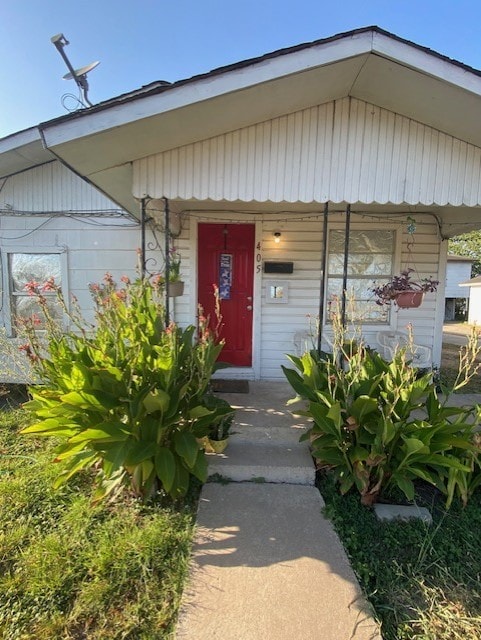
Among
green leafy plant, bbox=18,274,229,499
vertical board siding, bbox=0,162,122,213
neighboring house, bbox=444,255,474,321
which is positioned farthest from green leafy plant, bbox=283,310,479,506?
neighboring house, bbox=444,255,474,321

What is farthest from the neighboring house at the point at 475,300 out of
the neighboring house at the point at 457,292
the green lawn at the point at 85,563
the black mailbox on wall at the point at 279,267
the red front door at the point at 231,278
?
the green lawn at the point at 85,563

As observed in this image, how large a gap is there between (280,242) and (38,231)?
12.0ft

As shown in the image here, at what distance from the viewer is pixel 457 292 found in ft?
87.3

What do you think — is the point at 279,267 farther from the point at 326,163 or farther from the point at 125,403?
the point at 125,403

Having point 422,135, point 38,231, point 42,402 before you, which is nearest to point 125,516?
point 42,402

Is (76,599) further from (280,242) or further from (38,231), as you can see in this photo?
(38,231)

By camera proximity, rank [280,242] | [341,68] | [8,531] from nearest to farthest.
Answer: [8,531] < [341,68] < [280,242]

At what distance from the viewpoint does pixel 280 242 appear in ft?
17.4

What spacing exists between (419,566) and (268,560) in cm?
88

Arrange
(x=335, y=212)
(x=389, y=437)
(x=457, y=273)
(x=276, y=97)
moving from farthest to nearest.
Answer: (x=457, y=273)
(x=335, y=212)
(x=276, y=97)
(x=389, y=437)

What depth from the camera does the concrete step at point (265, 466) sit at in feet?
9.59

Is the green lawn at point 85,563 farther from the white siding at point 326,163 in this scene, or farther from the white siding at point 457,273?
the white siding at point 457,273

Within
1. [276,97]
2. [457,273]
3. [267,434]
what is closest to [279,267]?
[276,97]

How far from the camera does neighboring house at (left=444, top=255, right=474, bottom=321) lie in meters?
25.7
